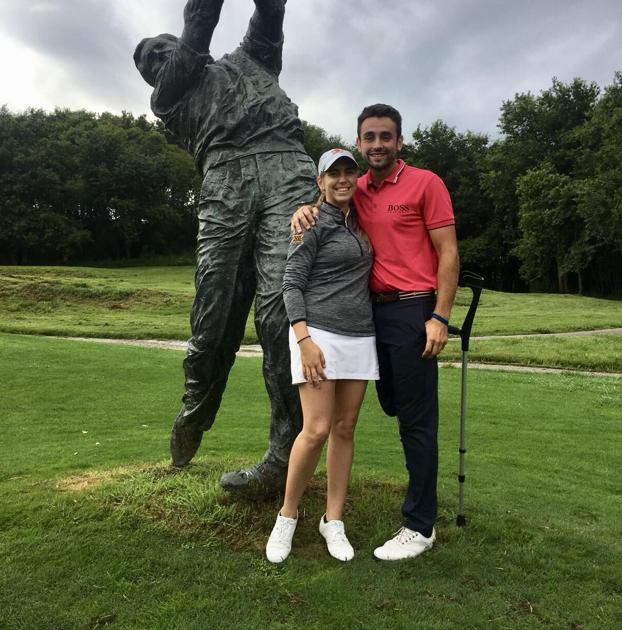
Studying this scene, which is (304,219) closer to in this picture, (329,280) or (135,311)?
(329,280)

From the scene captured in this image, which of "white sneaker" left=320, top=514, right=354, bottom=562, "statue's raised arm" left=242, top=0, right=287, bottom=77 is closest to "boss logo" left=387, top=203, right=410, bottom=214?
"statue's raised arm" left=242, top=0, right=287, bottom=77

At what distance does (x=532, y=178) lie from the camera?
139 feet

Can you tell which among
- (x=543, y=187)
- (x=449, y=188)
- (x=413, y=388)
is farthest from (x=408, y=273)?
(x=449, y=188)

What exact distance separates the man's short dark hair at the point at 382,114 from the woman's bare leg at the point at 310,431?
1.51m

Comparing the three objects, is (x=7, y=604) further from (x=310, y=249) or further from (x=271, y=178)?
(x=271, y=178)

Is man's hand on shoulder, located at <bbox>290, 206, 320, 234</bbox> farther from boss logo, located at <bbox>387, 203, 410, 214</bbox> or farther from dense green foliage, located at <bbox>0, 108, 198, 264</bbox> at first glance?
dense green foliage, located at <bbox>0, 108, 198, 264</bbox>

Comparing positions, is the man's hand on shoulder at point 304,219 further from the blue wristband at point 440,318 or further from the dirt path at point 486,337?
the dirt path at point 486,337

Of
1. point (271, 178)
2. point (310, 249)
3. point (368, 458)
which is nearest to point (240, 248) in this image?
point (271, 178)

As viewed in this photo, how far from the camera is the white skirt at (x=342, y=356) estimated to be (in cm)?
333

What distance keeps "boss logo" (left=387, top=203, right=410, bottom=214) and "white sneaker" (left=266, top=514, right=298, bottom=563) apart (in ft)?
6.18

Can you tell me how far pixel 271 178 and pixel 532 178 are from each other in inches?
1662

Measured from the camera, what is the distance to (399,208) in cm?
347

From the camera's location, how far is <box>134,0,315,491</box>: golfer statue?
158 inches

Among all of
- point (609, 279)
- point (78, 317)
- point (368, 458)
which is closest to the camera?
point (368, 458)
